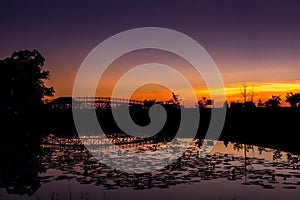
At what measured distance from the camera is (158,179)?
1265 centimetres

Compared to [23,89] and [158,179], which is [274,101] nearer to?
[23,89]

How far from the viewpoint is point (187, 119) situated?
132 feet

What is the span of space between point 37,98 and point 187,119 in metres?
16.8

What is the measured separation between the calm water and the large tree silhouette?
80.3 ft

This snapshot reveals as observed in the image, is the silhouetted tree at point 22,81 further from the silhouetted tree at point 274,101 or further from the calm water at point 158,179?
the silhouetted tree at point 274,101

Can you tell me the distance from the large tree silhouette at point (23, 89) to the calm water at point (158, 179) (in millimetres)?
24462

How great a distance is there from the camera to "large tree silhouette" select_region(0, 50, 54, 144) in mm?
41375

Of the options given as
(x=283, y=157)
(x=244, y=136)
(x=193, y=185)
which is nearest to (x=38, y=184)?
(x=193, y=185)

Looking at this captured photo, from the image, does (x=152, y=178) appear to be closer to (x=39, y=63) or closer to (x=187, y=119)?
(x=187, y=119)

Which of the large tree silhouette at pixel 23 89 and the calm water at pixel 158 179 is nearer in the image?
the calm water at pixel 158 179

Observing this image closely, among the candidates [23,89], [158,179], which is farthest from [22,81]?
[158,179]

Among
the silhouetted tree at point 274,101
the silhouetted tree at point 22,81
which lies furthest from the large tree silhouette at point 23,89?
the silhouetted tree at point 274,101

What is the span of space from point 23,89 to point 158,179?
111 feet

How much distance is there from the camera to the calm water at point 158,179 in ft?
35.6
